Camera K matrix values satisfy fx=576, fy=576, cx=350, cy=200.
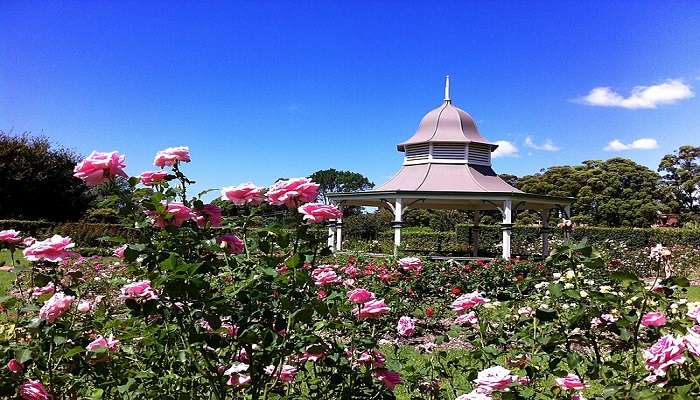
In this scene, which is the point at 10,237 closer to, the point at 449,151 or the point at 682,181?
the point at 449,151

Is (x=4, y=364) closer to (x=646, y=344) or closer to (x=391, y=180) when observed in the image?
(x=646, y=344)

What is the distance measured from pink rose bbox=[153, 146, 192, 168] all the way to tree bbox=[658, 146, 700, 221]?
4119cm

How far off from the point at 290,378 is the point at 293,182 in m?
0.83

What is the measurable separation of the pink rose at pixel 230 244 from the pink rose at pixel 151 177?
33 centimetres

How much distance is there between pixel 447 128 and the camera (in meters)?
18.8

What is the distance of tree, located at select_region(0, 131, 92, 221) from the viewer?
27969 millimetres

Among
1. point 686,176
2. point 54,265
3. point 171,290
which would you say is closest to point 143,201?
point 171,290

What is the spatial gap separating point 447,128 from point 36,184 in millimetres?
21202

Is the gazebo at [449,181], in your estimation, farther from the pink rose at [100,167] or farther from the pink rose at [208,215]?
the pink rose at [100,167]

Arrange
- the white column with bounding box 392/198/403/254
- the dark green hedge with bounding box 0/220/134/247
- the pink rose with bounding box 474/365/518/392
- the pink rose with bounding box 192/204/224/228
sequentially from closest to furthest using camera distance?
the pink rose with bounding box 474/365/518/392
the pink rose with bounding box 192/204/224/228
the white column with bounding box 392/198/403/254
the dark green hedge with bounding box 0/220/134/247

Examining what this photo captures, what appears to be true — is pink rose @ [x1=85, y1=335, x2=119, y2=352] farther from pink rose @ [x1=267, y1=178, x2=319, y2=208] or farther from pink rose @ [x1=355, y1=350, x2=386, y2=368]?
pink rose @ [x1=355, y1=350, x2=386, y2=368]

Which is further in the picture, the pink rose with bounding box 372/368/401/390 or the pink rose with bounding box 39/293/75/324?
the pink rose with bounding box 372/368/401/390

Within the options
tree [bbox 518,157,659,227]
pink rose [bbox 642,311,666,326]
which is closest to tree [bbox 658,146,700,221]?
tree [bbox 518,157,659,227]

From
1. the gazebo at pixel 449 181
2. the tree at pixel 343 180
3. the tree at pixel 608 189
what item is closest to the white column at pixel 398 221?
the gazebo at pixel 449 181
